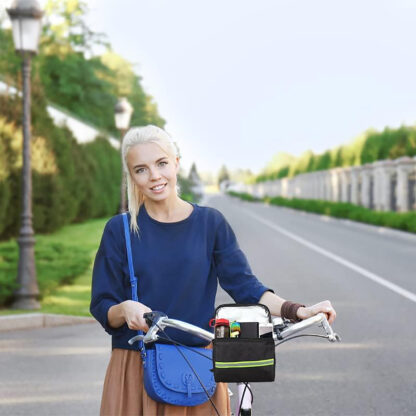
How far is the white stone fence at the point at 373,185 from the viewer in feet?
121

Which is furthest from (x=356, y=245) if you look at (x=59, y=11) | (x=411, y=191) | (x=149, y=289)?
(x=59, y=11)

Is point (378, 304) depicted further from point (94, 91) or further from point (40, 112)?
point (94, 91)

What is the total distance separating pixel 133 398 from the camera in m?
2.60

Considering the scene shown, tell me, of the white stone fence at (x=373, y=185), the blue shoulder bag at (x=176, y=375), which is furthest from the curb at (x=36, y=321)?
the white stone fence at (x=373, y=185)

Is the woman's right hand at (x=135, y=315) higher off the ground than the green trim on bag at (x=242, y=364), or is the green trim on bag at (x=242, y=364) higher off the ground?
the woman's right hand at (x=135, y=315)

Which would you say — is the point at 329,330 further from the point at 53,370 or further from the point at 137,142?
the point at 53,370

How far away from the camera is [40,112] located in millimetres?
23406

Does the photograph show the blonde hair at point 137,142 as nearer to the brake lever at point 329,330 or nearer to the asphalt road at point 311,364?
the brake lever at point 329,330

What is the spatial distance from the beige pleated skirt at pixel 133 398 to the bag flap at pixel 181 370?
3.8 inches

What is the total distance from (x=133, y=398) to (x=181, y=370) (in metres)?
0.21

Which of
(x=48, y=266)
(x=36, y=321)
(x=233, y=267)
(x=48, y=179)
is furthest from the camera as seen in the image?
(x=48, y=179)

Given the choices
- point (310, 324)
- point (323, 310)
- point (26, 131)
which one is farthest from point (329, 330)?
point (26, 131)

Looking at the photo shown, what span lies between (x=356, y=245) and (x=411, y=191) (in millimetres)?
15132

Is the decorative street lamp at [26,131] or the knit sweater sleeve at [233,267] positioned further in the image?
the decorative street lamp at [26,131]
